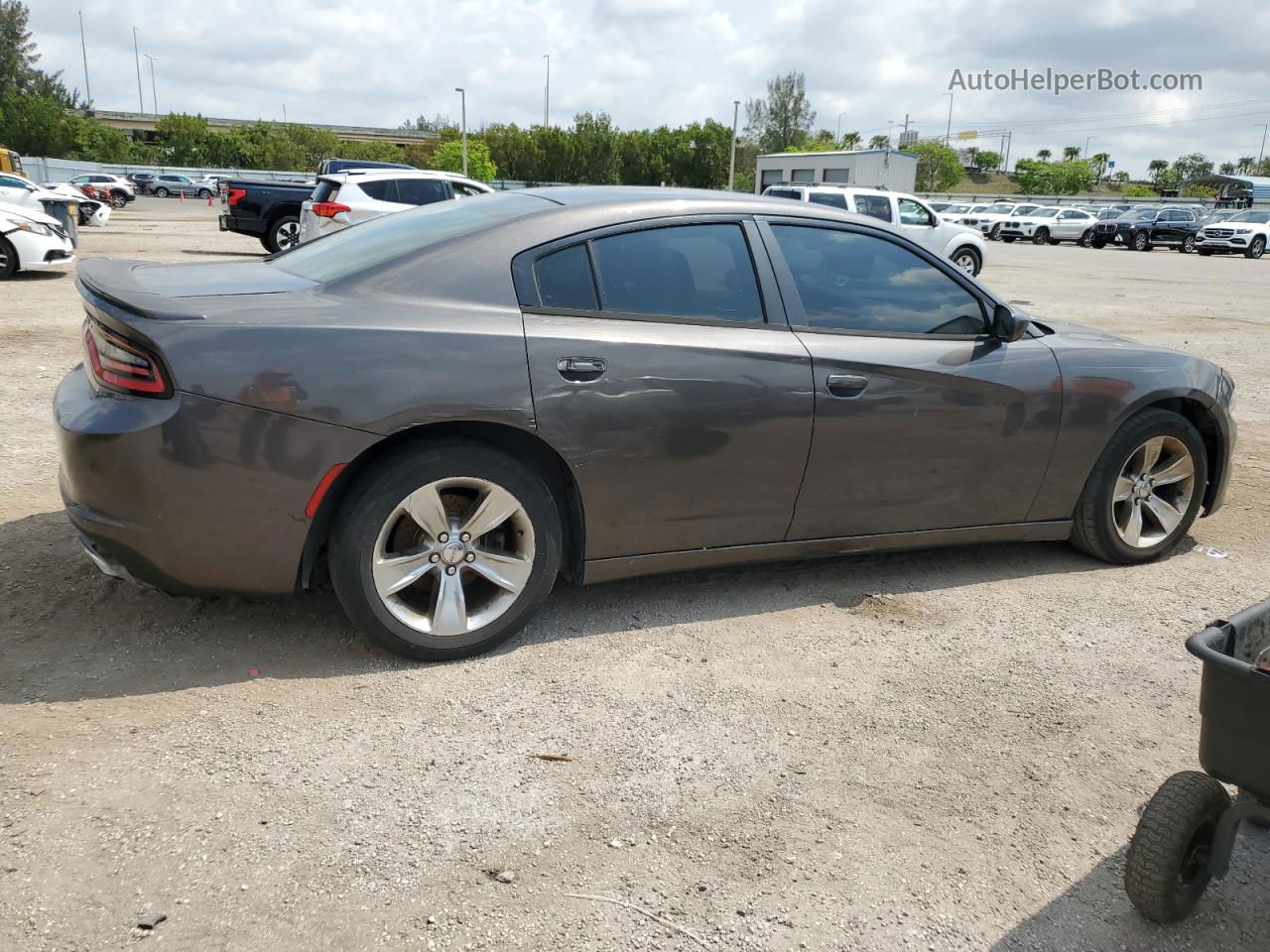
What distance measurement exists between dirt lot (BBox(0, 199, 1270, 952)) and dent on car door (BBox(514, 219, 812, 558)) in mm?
495

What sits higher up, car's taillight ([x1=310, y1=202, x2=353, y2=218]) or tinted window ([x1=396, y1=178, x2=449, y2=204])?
tinted window ([x1=396, y1=178, x2=449, y2=204])

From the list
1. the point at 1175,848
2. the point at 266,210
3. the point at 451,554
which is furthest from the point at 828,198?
the point at 1175,848

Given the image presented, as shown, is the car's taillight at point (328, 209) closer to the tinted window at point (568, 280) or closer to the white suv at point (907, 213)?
the white suv at point (907, 213)

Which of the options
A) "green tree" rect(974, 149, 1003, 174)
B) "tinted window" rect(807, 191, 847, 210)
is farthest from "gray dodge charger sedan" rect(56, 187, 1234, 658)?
"green tree" rect(974, 149, 1003, 174)

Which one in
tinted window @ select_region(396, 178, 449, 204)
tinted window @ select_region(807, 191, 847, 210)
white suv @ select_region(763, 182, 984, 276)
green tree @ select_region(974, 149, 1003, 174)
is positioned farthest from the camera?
green tree @ select_region(974, 149, 1003, 174)

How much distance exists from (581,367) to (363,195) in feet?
42.7

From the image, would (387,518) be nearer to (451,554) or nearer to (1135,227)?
(451,554)

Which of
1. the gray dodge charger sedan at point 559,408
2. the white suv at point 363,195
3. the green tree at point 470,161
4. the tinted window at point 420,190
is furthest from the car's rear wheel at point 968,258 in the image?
the green tree at point 470,161

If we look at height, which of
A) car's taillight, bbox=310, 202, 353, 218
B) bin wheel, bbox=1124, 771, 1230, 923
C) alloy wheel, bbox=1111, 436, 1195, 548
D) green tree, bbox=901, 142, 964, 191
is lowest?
bin wheel, bbox=1124, 771, 1230, 923

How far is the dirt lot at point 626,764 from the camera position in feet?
7.86

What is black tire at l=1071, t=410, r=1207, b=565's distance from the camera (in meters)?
4.58

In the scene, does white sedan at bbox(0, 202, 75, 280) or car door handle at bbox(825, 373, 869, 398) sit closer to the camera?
car door handle at bbox(825, 373, 869, 398)

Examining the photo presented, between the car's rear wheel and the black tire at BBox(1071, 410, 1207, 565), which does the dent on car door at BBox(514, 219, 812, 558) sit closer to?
the black tire at BBox(1071, 410, 1207, 565)

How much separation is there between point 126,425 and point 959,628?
307cm
